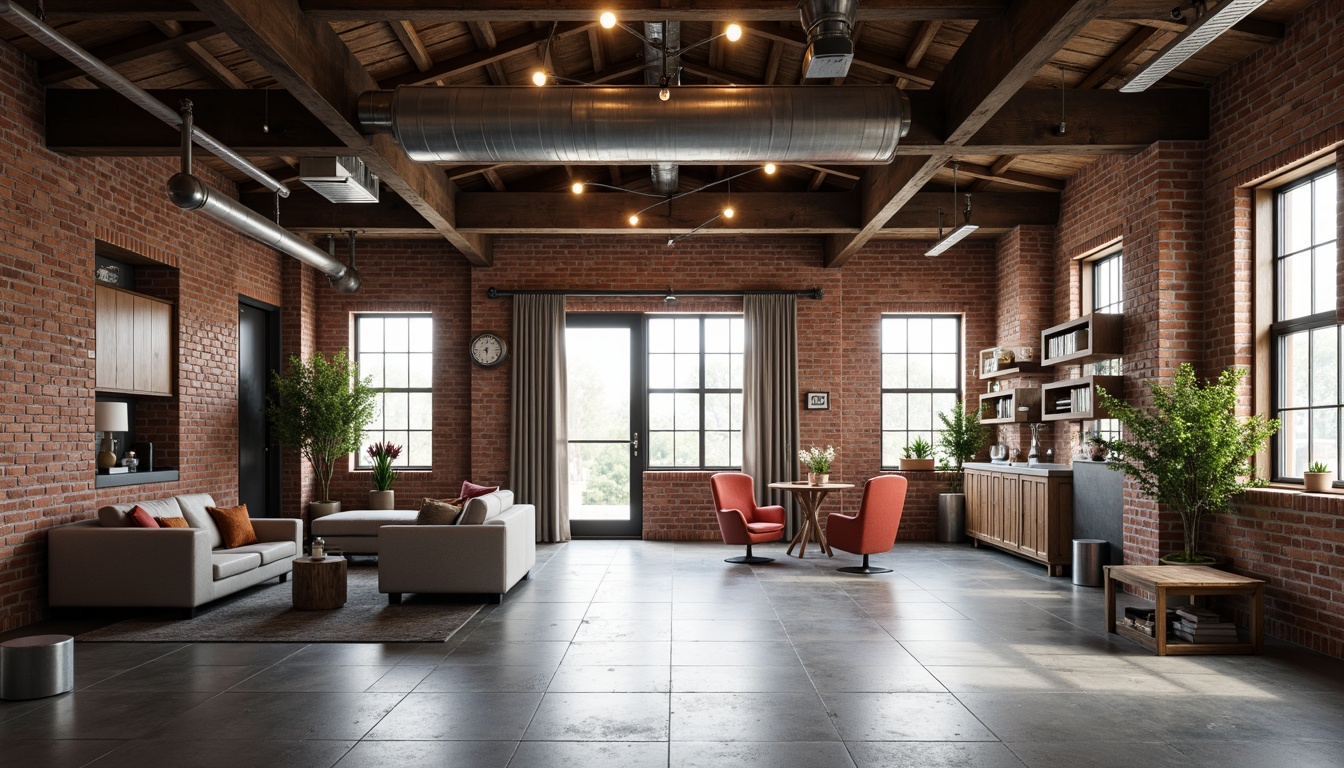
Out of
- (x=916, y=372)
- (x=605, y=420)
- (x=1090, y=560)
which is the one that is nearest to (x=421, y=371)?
(x=605, y=420)

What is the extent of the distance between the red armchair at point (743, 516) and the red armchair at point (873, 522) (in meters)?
0.78

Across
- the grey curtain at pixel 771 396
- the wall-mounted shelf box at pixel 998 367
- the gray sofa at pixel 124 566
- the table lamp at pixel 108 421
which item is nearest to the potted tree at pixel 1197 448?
the wall-mounted shelf box at pixel 998 367

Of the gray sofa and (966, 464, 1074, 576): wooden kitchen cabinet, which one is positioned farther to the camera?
(966, 464, 1074, 576): wooden kitchen cabinet

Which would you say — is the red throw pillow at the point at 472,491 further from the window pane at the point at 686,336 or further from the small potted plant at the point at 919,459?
the small potted plant at the point at 919,459

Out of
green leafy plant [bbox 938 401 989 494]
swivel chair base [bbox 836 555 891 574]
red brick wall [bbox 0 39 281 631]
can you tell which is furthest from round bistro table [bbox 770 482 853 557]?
red brick wall [bbox 0 39 281 631]

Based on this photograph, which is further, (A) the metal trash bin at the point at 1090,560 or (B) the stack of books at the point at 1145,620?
(A) the metal trash bin at the point at 1090,560

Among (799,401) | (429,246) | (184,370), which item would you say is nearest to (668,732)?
(184,370)

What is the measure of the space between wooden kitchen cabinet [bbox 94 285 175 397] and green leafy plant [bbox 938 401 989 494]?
821 cm

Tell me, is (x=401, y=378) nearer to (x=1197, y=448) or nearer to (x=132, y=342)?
(x=132, y=342)

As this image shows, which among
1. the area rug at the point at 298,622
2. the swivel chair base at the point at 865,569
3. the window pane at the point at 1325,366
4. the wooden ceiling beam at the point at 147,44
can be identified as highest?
the wooden ceiling beam at the point at 147,44

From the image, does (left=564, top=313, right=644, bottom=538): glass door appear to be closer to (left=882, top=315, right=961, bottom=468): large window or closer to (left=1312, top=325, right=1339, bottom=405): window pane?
(left=882, top=315, right=961, bottom=468): large window

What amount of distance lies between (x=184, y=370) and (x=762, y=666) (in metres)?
6.21

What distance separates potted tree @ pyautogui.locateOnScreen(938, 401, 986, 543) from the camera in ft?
34.3

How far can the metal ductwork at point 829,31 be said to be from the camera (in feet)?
14.2
